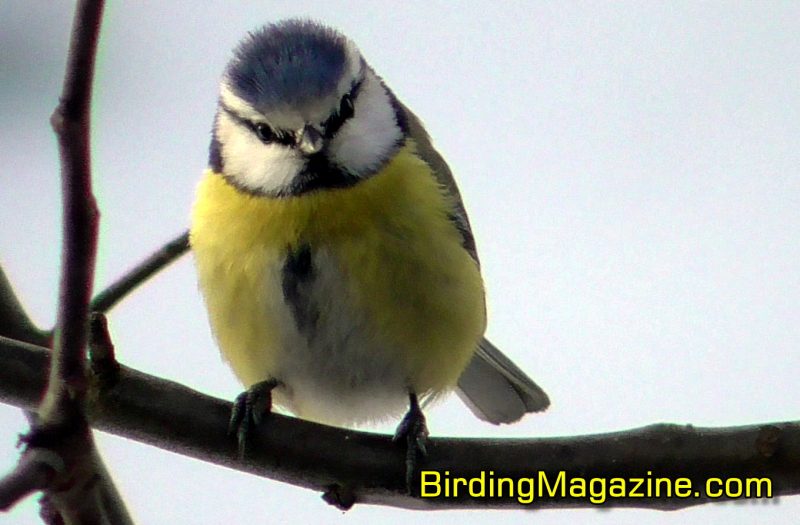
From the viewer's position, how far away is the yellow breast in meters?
1.03

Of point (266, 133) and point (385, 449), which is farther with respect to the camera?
point (266, 133)

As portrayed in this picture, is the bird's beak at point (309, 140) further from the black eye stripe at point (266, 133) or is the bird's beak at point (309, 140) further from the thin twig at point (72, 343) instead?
the thin twig at point (72, 343)

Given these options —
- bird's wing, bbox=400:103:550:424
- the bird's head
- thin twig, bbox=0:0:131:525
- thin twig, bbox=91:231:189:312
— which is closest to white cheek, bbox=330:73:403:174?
the bird's head

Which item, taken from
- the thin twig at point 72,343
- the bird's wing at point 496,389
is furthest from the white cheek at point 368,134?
the thin twig at point 72,343

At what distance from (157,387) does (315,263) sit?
23 cm

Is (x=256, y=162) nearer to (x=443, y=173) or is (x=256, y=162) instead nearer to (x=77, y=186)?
(x=443, y=173)

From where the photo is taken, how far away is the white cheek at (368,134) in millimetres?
1051

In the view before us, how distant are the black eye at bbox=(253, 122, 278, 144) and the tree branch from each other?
276mm

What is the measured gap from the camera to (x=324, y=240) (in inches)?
40.3

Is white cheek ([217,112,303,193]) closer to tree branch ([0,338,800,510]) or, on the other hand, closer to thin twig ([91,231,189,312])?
thin twig ([91,231,189,312])

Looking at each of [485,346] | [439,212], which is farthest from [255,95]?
[485,346]

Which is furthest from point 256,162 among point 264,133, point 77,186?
point 77,186

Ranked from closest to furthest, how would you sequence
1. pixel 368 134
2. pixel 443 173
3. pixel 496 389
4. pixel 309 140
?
pixel 309 140 → pixel 368 134 → pixel 443 173 → pixel 496 389

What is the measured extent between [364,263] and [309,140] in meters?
0.13
